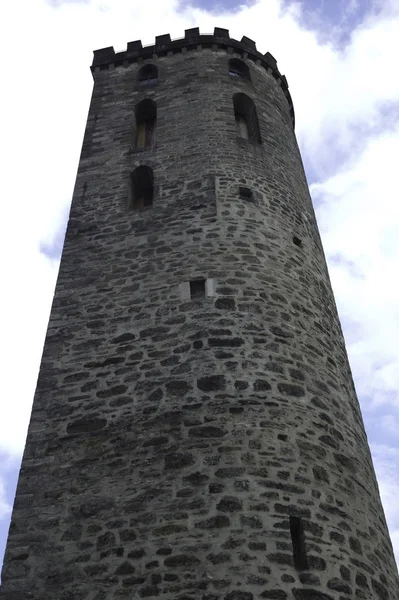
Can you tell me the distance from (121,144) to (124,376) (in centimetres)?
546

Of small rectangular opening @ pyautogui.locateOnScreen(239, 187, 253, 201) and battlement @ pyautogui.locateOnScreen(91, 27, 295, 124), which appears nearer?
small rectangular opening @ pyautogui.locateOnScreen(239, 187, 253, 201)

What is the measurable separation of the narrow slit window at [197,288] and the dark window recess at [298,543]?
3.12m

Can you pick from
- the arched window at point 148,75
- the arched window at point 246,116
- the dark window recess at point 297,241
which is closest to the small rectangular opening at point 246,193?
the dark window recess at point 297,241

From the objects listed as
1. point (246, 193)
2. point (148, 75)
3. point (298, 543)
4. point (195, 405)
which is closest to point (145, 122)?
point (148, 75)

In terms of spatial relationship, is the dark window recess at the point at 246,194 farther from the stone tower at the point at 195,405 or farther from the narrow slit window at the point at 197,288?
the narrow slit window at the point at 197,288

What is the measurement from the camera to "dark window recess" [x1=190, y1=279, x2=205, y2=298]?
27.4 ft

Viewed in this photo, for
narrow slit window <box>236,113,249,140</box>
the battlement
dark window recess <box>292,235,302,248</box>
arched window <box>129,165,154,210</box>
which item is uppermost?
the battlement

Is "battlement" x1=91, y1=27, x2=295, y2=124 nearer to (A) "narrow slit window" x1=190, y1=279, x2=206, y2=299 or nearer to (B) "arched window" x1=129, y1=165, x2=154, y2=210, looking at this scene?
(B) "arched window" x1=129, y1=165, x2=154, y2=210

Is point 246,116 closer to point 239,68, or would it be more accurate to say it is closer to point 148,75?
point 239,68

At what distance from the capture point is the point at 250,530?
596cm

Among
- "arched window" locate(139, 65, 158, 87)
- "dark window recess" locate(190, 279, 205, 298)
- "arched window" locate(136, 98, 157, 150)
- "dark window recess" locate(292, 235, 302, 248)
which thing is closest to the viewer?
"dark window recess" locate(190, 279, 205, 298)

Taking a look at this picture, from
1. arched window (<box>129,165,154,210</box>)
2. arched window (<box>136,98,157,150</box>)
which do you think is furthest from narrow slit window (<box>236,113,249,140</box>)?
arched window (<box>129,165,154,210</box>)

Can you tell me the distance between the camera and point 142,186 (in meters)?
11.1

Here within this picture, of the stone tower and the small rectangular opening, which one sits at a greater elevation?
the small rectangular opening
